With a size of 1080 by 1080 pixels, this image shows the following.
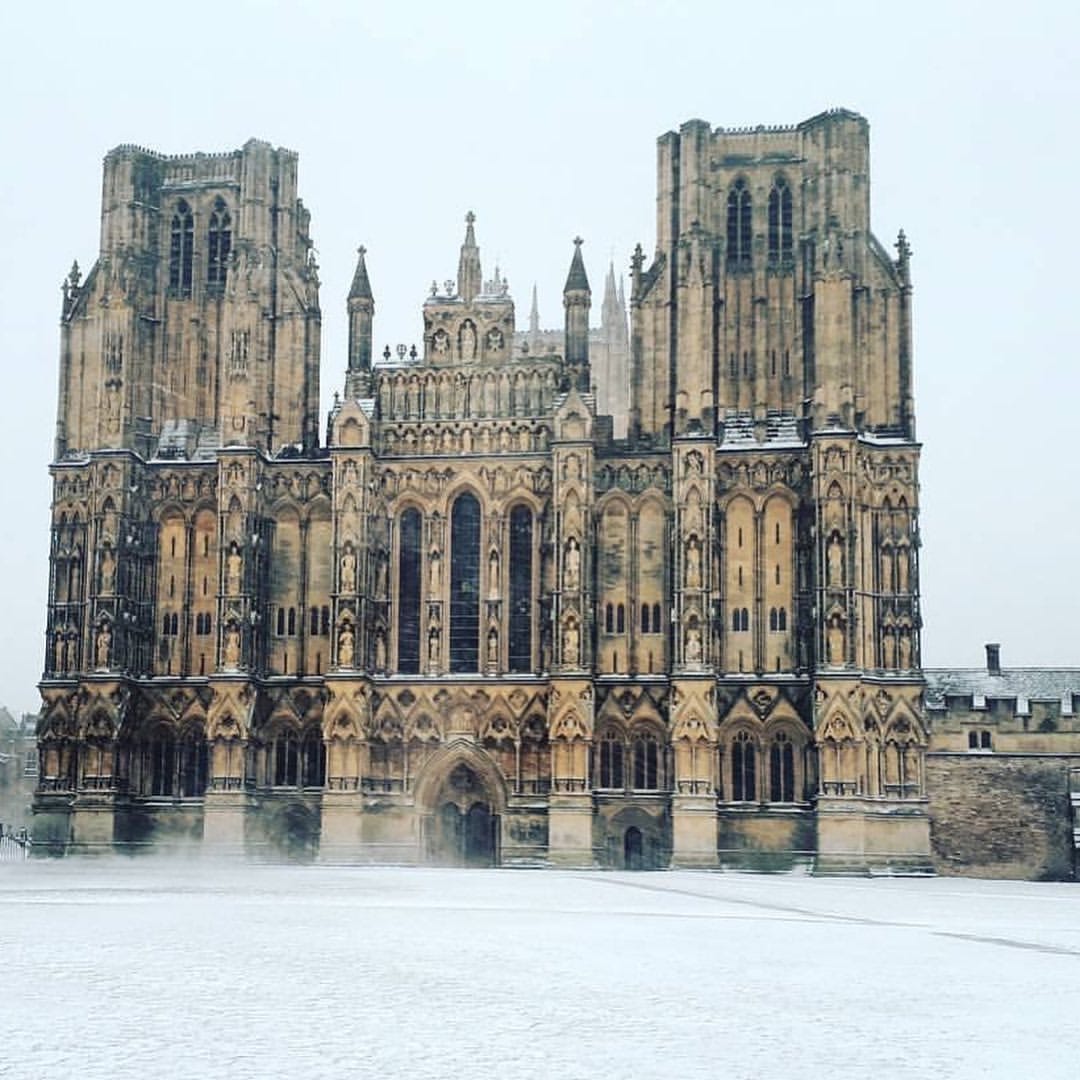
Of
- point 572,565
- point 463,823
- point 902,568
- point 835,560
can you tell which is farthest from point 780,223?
point 463,823

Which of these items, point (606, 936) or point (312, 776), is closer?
point (606, 936)

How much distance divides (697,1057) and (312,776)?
5643 cm

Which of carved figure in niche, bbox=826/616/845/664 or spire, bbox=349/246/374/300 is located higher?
spire, bbox=349/246/374/300

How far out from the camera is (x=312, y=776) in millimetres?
70125

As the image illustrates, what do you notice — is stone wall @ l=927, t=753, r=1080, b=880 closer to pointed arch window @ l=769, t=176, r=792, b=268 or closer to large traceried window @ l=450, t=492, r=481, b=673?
large traceried window @ l=450, t=492, r=481, b=673

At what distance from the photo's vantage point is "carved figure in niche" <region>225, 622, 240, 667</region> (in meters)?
69.1

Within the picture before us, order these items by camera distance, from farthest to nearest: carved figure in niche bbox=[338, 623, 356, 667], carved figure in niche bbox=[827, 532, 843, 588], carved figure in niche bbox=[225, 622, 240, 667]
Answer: carved figure in niche bbox=[225, 622, 240, 667], carved figure in niche bbox=[338, 623, 356, 667], carved figure in niche bbox=[827, 532, 843, 588]

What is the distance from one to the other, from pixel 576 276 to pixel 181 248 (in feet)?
62.3

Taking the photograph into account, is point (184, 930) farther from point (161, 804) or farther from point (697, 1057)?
point (161, 804)

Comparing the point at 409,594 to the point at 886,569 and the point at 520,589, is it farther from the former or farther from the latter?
the point at 886,569

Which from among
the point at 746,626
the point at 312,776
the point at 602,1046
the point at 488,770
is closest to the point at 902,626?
the point at 746,626

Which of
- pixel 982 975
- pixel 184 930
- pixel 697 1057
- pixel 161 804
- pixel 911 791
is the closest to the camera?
pixel 697 1057

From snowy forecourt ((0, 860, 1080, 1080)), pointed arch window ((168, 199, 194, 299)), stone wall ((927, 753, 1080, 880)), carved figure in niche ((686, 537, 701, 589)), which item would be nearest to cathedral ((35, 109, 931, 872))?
carved figure in niche ((686, 537, 701, 589))

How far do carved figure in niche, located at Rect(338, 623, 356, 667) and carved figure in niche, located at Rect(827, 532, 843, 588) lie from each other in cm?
1905
